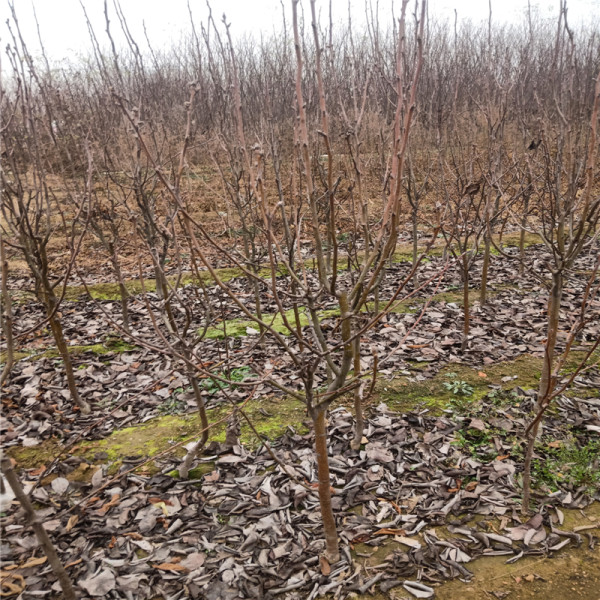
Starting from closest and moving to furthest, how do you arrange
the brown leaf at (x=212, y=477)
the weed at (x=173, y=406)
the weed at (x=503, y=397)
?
the brown leaf at (x=212, y=477) → the weed at (x=503, y=397) → the weed at (x=173, y=406)

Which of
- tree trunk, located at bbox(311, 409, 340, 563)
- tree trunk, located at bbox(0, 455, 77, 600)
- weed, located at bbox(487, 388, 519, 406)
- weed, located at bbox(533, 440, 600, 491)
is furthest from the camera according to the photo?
weed, located at bbox(487, 388, 519, 406)

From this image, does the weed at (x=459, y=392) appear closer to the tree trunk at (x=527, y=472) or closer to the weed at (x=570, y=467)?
the weed at (x=570, y=467)

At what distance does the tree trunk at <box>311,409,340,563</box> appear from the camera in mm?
1914

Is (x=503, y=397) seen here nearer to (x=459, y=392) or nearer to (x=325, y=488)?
(x=459, y=392)

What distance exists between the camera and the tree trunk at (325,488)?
191 centimetres

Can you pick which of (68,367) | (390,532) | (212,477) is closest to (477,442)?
(390,532)

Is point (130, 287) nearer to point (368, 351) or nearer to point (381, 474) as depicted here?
point (368, 351)

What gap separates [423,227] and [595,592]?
24.1ft

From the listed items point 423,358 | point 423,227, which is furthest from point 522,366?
point 423,227

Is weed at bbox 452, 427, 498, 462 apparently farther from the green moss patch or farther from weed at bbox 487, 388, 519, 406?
the green moss patch

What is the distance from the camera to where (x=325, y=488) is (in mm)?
2047

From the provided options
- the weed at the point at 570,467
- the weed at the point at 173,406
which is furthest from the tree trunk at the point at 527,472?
the weed at the point at 173,406

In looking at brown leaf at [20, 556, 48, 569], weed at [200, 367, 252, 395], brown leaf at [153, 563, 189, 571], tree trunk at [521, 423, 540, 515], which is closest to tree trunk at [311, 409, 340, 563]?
brown leaf at [153, 563, 189, 571]

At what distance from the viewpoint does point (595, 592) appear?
6.44 feet
